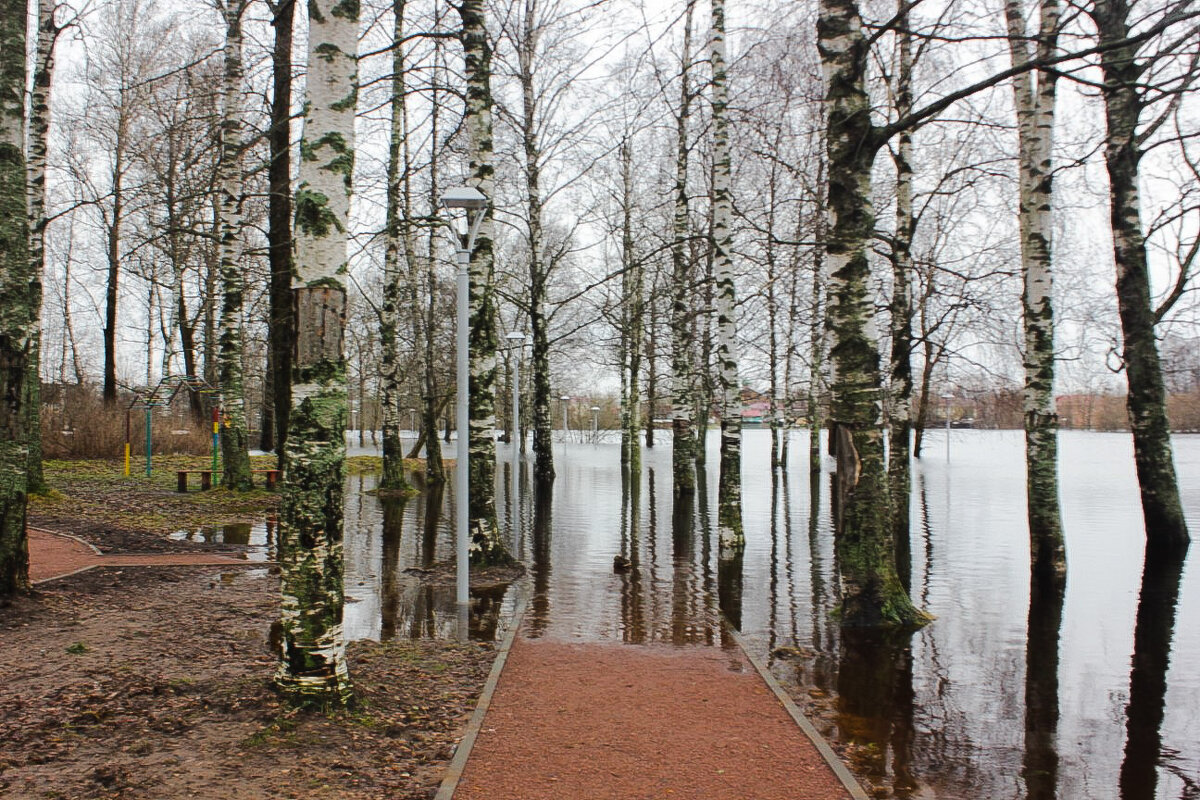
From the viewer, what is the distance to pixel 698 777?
15.6 ft

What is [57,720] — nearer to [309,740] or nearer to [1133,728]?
[309,740]

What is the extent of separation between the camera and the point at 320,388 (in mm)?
5312

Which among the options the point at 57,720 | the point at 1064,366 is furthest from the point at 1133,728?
the point at 1064,366

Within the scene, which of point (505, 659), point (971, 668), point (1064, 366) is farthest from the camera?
point (1064, 366)

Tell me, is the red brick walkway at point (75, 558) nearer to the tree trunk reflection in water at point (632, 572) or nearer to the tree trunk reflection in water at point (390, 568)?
the tree trunk reflection in water at point (390, 568)

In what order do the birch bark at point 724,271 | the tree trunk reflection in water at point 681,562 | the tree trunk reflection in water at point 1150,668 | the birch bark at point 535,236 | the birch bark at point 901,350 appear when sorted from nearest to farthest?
the tree trunk reflection in water at point 1150,668, the tree trunk reflection in water at point 681,562, the birch bark at point 724,271, the birch bark at point 901,350, the birch bark at point 535,236

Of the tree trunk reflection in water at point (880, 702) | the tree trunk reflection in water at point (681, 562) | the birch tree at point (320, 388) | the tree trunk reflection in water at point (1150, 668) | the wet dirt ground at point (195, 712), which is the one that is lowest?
the tree trunk reflection in water at point (1150, 668)

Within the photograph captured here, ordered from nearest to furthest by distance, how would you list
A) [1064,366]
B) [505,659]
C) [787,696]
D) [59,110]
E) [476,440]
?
1. [787,696]
2. [505,659]
3. [476,440]
4. [1064,366]
5. [59,110]

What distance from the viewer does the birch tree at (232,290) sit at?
15.6 meters

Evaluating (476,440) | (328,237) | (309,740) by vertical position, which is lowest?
(309,740)

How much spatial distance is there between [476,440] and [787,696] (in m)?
6.04

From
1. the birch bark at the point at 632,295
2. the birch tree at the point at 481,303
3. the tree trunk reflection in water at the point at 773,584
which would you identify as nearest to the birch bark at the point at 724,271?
the tree trunk reflection in water at the point at 773,584

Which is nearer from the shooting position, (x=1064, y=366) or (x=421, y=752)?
(x=421, y=752)

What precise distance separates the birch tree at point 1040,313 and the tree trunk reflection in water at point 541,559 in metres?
6.47
